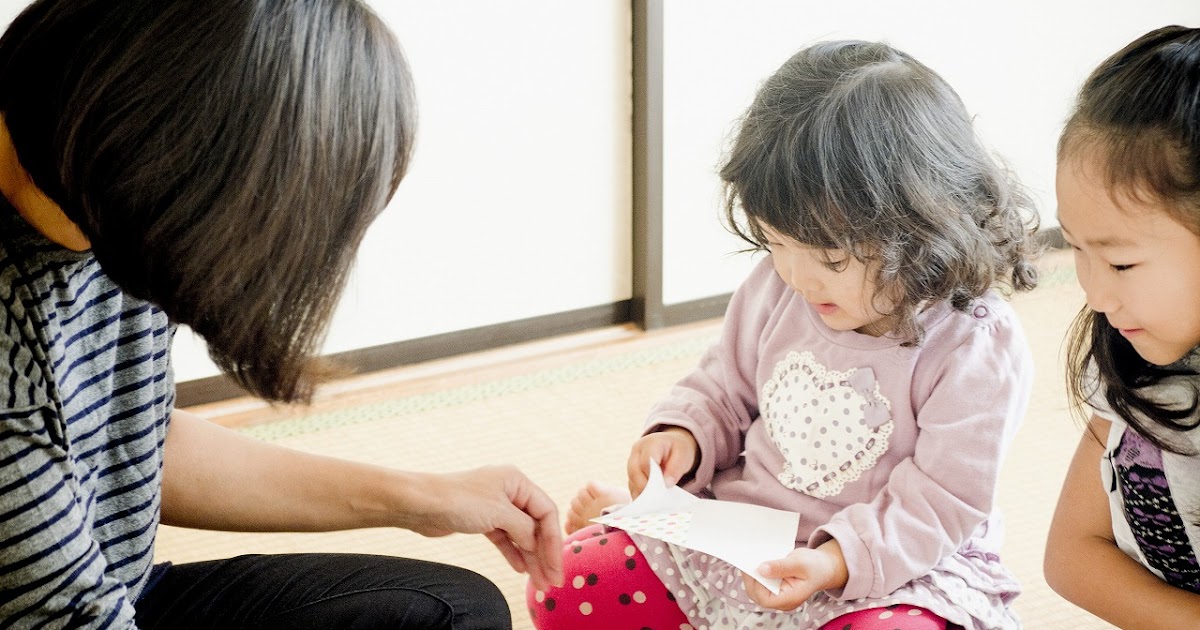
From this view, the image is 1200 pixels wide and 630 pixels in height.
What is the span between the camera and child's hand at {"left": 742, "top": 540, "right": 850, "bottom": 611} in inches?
39.8

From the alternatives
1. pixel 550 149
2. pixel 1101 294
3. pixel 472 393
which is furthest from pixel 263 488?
pixel 550 149

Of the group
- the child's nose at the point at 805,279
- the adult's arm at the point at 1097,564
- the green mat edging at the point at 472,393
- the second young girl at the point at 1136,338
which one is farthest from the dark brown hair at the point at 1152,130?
the green mat edging at the point at 472,393

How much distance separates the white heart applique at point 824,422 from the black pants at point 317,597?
0.31 meters

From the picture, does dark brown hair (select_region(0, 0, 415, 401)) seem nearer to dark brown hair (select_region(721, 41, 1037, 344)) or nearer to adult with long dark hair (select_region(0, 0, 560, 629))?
adult with long dark hair (select_region(0, 0, 560, 629))

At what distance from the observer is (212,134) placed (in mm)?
705

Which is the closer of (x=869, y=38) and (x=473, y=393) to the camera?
(x=473, y=393)

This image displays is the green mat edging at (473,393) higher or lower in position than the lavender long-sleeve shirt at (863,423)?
lower

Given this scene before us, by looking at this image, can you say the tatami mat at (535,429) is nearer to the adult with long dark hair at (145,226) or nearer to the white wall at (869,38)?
the white wall at (869,38)

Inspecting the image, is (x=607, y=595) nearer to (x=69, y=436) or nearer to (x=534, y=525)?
(x=534, y=525)

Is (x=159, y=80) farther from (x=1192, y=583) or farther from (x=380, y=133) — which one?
(x=1192, y=583)

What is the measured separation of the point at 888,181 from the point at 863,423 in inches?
9.0

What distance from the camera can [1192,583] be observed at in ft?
3.12

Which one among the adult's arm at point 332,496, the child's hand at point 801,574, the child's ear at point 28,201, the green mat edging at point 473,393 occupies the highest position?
the child's ear at point 28,201

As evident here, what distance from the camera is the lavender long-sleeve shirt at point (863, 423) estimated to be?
1.02 m
